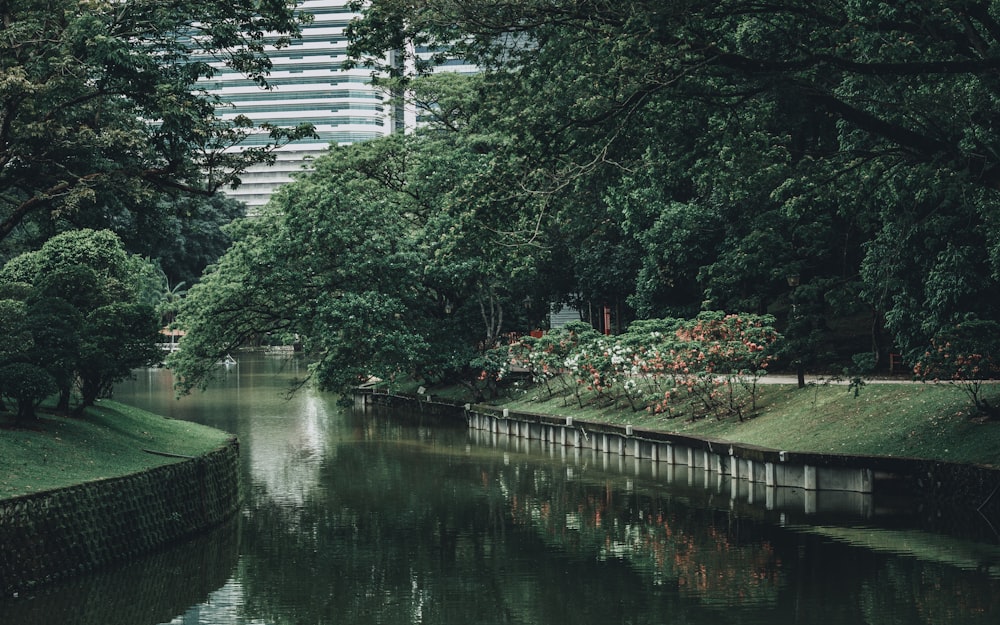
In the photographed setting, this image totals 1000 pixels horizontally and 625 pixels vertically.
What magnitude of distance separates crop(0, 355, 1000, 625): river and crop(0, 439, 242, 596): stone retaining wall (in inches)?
10.9

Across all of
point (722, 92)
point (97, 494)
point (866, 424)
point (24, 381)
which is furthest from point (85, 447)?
point (866, 424)

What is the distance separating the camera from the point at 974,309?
27078 millimetres

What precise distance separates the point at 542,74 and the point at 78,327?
9.92 meters

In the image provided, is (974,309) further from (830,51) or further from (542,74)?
(542,74)

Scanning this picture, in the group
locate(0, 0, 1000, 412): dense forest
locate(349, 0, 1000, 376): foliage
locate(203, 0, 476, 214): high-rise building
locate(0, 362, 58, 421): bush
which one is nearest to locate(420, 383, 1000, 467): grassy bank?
locate(0, 0, 1000, 412): dense forest

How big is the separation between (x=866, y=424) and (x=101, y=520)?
15527 millimetres

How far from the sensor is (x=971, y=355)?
21453mm

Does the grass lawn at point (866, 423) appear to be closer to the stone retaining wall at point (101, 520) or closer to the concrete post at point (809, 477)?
the concrete post at point (809, 477)

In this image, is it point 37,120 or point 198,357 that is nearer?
point 37,120

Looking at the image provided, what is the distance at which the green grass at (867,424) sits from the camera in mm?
21562

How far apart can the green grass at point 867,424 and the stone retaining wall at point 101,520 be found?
12.3 m

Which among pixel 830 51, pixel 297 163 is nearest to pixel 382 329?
pixel 830 51

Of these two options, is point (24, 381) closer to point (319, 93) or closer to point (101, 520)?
point (101, 520)

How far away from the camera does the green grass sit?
70.7 feet
